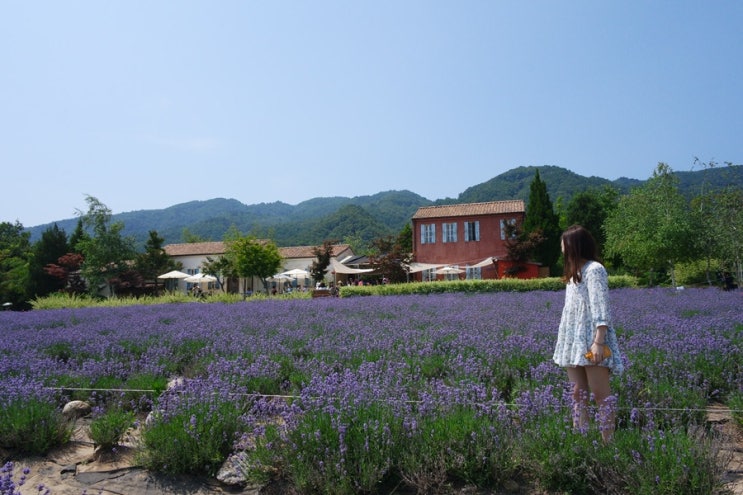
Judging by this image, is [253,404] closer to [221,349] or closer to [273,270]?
[221,349]

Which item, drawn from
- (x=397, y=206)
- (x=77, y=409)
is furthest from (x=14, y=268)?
(x=397, y=206)

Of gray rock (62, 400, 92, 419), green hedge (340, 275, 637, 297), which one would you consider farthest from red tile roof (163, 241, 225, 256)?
gray rock (62, 400, 92, 419)

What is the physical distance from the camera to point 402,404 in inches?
136

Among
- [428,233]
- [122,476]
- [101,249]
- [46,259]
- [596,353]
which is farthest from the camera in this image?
[46,259]

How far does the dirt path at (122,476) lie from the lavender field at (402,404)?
0.11 m

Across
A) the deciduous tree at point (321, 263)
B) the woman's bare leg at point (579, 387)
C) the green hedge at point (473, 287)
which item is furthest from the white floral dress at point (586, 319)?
the deciduous tree at point (321, 263)

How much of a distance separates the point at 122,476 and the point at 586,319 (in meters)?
3.28

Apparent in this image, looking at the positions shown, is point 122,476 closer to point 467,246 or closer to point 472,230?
point 467,246

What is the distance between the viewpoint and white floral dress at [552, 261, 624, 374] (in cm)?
331

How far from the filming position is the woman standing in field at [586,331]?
3260mm

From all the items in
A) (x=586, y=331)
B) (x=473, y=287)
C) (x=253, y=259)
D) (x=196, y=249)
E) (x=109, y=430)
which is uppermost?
(x=196, y=249)

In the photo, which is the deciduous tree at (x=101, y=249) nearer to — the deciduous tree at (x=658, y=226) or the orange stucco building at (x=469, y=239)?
the orange stucco building at (x=469, y=239)

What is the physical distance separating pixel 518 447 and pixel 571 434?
1.05ft

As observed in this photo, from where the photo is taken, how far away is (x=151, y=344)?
6914mm
